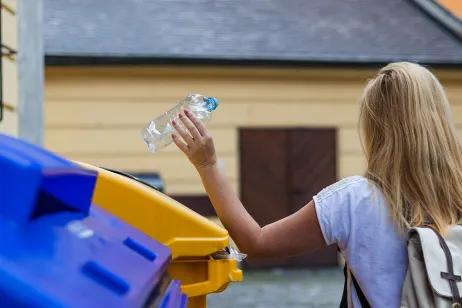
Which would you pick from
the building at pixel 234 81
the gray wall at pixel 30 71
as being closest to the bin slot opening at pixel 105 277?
the gray wall at pixel 30 71

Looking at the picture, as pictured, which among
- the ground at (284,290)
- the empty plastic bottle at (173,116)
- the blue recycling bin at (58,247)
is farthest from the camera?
the ground at (284,290)

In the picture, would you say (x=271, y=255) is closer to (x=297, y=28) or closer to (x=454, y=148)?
(x=454, y=148)

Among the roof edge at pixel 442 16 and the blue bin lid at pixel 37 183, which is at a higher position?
the roof edge at pixel 442 16

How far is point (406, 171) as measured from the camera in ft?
7.35

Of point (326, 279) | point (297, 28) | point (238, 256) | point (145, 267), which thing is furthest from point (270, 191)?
point (145, 267)

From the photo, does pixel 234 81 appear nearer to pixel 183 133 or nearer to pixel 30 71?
pixel 30 71

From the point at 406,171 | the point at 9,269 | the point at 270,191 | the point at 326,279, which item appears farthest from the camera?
the point at 270,191

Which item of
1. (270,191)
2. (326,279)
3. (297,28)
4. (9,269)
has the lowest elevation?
(326,279)

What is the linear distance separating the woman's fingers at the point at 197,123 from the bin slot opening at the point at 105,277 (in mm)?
901

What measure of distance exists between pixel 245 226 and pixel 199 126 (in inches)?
12.0

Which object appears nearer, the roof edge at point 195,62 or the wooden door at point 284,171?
the roof edge at point 195,62

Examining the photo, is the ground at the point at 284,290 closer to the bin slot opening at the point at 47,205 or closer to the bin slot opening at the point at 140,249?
the bin slot opening at the point at 140,249

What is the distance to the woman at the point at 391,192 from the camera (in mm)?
2193

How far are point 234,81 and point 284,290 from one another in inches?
117
